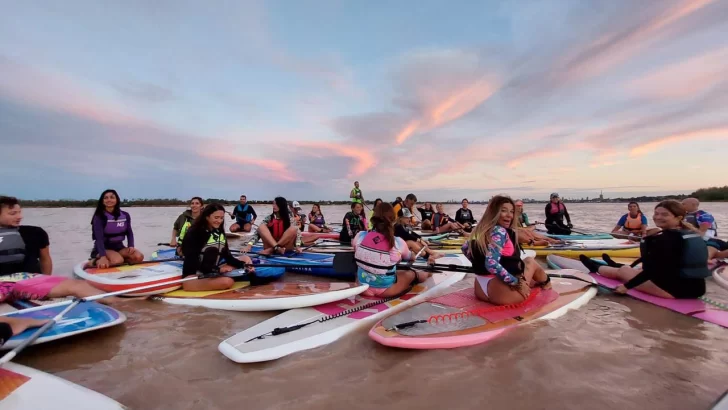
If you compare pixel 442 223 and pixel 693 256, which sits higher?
pixel 693 256

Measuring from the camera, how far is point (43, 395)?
7.55 ft

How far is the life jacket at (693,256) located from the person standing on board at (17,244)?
24.7 feet

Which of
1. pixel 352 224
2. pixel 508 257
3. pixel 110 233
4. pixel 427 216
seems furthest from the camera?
pixel 427 216

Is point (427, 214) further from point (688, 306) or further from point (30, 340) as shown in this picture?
point (30, 340)

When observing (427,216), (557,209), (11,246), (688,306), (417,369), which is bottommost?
(417,369)

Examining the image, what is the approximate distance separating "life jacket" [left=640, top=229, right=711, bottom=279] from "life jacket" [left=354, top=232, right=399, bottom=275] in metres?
3.34

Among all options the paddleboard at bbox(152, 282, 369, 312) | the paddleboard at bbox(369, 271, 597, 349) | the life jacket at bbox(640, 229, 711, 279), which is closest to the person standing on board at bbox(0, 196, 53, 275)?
the paddleboard at bbox(152, 282, 369, 312)

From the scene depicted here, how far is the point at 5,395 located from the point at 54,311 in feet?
5.10

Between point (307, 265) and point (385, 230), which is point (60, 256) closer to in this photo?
point (307, 265)

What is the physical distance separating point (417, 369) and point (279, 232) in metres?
5.01

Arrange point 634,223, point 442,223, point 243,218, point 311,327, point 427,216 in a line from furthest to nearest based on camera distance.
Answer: point 427,216
point 243,218
point 442,223
point 634,223
point 311,327

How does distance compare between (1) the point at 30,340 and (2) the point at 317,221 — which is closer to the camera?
(1) the point at 30,340

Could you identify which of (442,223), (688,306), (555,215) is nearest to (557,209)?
(555,215)

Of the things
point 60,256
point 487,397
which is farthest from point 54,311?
point 60,256
